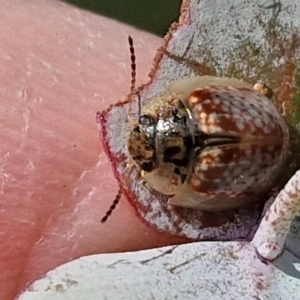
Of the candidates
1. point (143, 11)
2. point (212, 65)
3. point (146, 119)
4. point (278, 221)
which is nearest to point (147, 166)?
point (146, 119)

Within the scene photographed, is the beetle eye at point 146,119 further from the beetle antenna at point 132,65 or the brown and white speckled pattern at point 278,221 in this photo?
the brown and white speckled pattern at point 278,221

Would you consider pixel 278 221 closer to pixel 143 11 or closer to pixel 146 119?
pixel 146 119

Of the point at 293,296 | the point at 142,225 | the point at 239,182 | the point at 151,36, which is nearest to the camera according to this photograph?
the point at 293,296

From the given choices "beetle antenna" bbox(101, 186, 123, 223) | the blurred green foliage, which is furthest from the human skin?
the blurred green foliage

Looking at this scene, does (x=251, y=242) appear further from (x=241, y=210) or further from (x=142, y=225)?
(x=142, y=225)

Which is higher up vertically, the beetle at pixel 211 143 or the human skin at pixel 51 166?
the beetle at pixel 211 143

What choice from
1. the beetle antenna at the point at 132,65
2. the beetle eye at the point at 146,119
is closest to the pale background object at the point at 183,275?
the beetle eye at the point at 146,119

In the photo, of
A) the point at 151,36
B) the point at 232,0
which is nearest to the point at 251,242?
the point at 232,0
